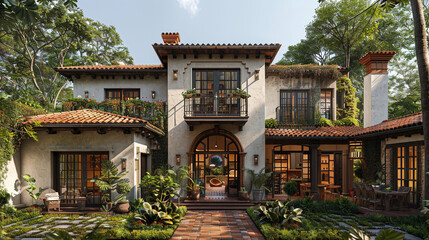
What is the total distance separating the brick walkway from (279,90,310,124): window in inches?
263

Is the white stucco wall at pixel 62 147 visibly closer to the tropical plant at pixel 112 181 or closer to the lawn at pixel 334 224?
the tropical plant at pixel 112 181

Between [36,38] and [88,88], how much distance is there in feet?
41.0

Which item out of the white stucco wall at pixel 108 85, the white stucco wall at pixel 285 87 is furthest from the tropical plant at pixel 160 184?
the white stucco wall at pixel 285 87

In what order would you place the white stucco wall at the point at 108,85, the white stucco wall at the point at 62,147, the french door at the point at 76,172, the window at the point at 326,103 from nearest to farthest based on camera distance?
the white stucco wall at the point at 62,147 → the french door at the point at 76,172 → the white stucco wall at the point at 108,85 → the window at the point at 326,103

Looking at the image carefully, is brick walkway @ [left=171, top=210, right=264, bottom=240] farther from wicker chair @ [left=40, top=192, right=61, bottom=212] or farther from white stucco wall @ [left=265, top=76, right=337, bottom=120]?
white stucco wall @ [left=265, top=76, right=337, bottom=120]

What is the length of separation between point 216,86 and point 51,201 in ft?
28.2

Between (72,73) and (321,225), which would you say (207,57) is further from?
(321,225)

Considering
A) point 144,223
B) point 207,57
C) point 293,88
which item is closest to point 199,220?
point 144,223

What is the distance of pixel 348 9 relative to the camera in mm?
21422

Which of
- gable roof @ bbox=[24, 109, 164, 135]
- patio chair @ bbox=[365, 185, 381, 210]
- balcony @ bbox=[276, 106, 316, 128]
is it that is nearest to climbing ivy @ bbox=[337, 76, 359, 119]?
balcony @ bbox=[276, 106, 316, 128]

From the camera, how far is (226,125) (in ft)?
41.7

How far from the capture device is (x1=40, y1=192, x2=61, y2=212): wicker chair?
9.69m

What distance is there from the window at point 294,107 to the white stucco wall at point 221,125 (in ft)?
9.10

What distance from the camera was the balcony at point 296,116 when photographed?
14.8m
